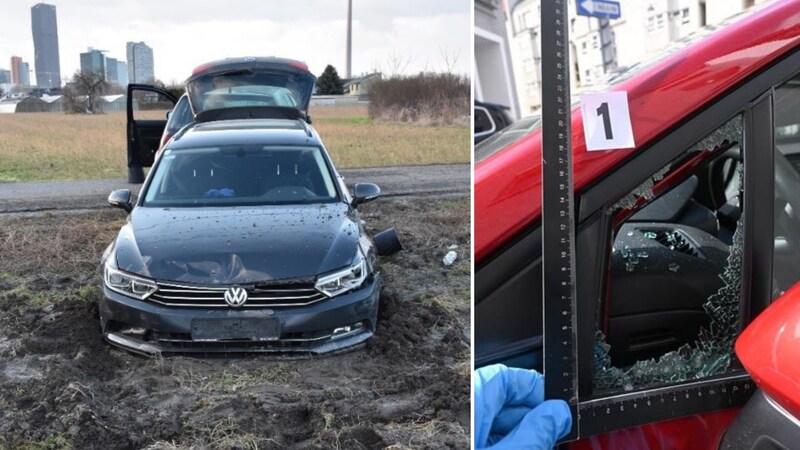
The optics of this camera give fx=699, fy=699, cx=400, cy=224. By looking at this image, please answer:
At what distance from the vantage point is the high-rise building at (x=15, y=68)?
4.98 ft

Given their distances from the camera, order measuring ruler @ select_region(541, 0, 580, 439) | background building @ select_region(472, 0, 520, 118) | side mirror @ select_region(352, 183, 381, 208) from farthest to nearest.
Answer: side mirror @ select_region(352, 183, 381, 208) → background building @ select_region(472, 0, 520, 118) → measuring ruler @ select_region(541, 0, 580, 439)

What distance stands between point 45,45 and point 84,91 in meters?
0.13

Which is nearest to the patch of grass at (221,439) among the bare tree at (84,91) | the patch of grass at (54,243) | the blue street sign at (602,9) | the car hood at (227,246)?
the car hood at (227,246)

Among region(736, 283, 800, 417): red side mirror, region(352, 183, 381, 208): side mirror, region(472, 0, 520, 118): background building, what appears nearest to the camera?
region(736, 283, 800, 417): red side mirror

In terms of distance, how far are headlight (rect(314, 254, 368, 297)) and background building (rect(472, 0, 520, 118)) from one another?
1.99ft

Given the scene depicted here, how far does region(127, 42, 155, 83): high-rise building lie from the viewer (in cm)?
152

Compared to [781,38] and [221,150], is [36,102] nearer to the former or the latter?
[221,150]

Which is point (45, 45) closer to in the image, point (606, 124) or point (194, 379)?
point (194, 379)

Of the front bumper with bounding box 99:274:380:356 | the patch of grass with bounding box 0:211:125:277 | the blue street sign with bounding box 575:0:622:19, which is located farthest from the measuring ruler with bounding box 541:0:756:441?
the patch of grass with bounding box 0:211:125:277

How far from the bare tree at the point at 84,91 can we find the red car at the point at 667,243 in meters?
0.87

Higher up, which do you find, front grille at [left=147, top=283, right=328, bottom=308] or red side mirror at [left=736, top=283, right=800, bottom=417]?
red side mirror at [left=736, top=283, right=800, bottom=417]

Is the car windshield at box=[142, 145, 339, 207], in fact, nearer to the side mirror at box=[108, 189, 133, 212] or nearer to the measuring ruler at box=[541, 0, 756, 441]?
the side mirror at box=[108, 189, 133, 212]

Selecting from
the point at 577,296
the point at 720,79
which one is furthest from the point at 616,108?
the point at 577,296

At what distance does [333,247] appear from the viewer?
1679mm
